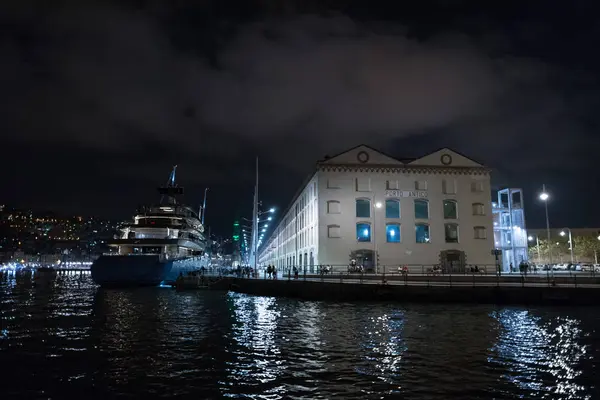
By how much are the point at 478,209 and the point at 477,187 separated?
2.83m

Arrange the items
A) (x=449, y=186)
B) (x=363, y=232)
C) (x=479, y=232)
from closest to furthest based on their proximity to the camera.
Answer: (x=363, y=232) < (x=479, y=232) < (x=449, y=186)

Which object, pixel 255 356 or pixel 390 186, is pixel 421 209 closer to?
pixel 390 186

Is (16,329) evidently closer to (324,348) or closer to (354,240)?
(324,348)

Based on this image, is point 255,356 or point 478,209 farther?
point 478,209

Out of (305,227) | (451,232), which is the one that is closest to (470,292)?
(451,232)

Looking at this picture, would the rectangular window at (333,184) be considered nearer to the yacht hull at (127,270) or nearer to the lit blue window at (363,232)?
the lit blue window at (363,232)

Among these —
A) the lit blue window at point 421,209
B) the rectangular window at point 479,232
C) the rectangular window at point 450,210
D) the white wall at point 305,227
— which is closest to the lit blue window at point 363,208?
the white wall at point 305,227

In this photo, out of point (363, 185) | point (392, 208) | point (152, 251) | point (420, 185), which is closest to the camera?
point (363, 185)

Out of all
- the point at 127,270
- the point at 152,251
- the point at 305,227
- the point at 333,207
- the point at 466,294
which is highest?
the point at 333,207

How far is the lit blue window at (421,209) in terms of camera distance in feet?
174

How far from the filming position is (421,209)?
53.3m

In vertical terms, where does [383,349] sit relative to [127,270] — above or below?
below

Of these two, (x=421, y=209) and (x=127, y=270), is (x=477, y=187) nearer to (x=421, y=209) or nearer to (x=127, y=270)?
(x=421, y=209)

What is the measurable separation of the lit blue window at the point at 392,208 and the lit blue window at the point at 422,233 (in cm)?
295
